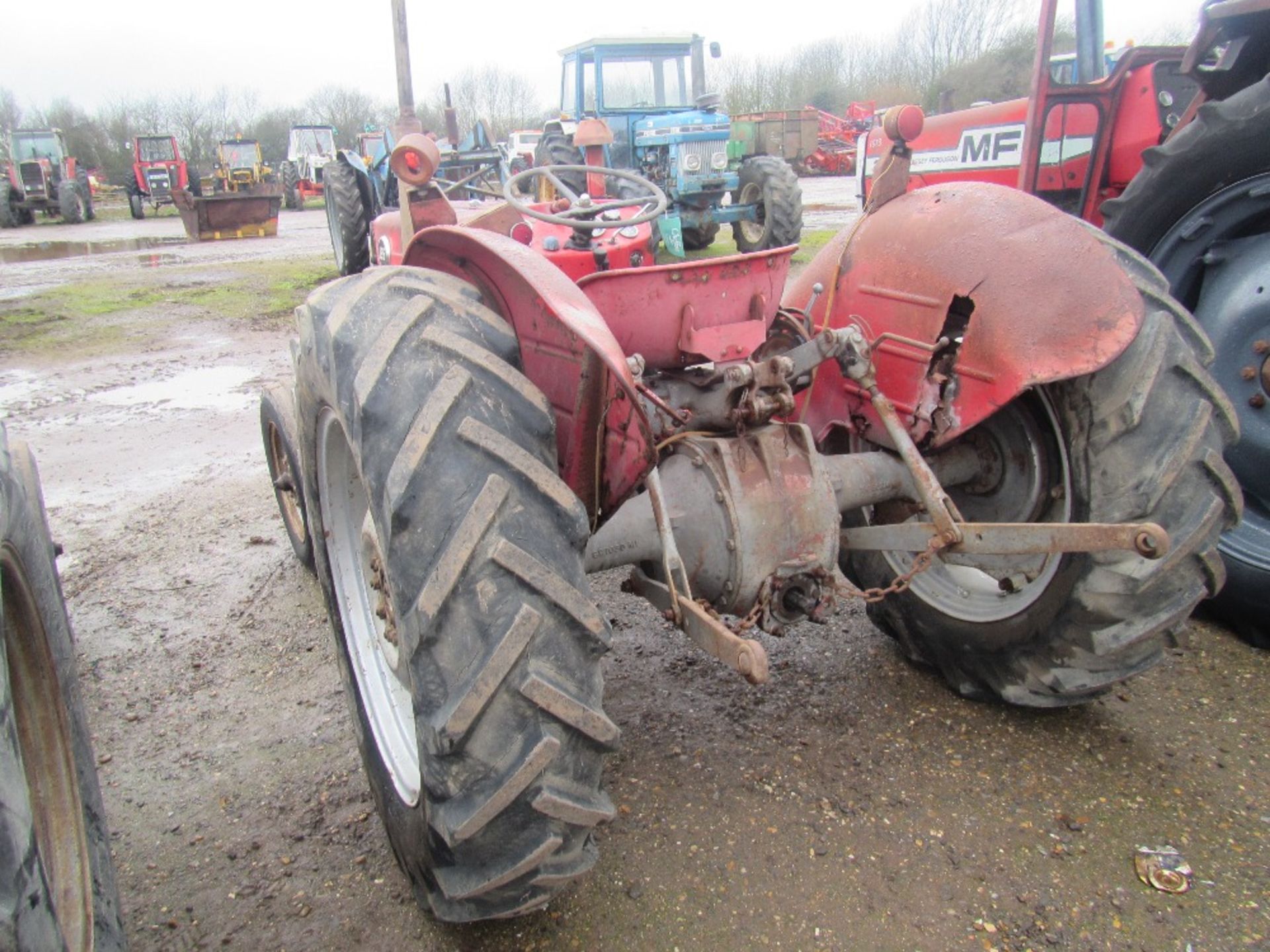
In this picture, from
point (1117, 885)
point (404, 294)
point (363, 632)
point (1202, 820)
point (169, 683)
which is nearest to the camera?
point (404, 294)

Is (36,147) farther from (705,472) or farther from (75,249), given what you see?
(705,472)

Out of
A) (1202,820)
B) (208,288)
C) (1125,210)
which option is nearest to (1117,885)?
(1202,820)

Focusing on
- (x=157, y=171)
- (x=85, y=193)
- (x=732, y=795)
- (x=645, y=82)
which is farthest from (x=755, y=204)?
(x=85, y=193)

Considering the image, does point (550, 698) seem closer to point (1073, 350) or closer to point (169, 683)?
point (1073, 350)

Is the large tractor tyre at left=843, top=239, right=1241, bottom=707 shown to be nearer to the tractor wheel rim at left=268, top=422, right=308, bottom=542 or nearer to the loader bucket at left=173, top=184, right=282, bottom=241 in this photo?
the tractor wheel rim at left=268, top=422, right=308, bottom=542

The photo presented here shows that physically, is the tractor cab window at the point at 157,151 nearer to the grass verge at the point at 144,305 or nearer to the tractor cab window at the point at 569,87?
the grass verge at the point at 144,305

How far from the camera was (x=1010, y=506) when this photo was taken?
2533mm

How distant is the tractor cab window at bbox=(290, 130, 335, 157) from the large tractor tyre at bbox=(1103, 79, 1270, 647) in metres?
34.1

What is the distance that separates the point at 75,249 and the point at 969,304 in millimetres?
21664

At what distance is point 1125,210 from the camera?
326 cm

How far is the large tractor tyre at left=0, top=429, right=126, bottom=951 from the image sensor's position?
175 cm

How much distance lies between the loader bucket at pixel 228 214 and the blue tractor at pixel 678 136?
1097 centimetres

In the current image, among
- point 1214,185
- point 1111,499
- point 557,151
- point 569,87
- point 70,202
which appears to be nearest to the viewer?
point 1111,499

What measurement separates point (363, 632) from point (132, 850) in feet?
2.54
